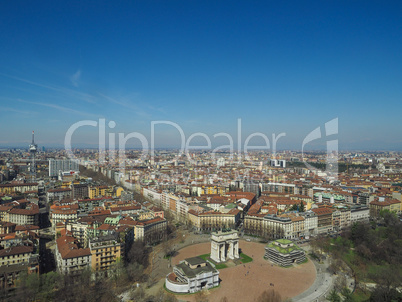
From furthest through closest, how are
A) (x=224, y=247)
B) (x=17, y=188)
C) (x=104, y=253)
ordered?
1. (x=17, y=188)
2. (x=224, y=247)
3. (x=104, y=253)

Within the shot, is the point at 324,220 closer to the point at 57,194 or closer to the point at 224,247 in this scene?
the point at 224,247

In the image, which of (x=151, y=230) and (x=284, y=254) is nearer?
(x=284, y=254)

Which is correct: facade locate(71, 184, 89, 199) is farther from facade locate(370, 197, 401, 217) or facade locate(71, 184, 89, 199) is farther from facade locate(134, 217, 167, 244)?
facade locate(370, 197, 401, 217)

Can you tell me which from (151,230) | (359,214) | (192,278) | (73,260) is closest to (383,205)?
(359,214)

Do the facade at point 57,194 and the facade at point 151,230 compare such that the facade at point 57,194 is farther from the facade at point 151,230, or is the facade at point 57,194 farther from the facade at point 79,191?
the facade at point 151,230

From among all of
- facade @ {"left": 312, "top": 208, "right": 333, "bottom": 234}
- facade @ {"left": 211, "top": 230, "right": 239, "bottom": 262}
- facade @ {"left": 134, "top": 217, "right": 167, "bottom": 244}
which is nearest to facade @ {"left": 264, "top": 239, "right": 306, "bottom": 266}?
facade @ {"left": 211, "top": 230, "right": 239, "bottom": 262}

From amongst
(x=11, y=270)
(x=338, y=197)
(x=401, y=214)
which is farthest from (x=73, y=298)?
(x=401, y=214)
